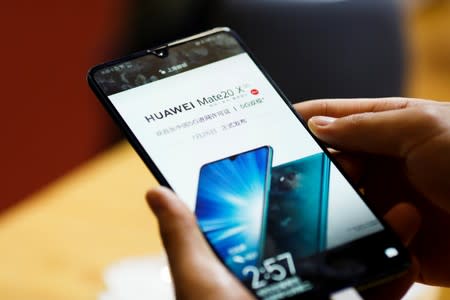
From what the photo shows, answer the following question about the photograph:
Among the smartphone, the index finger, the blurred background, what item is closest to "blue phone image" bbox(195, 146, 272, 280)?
the smartphone

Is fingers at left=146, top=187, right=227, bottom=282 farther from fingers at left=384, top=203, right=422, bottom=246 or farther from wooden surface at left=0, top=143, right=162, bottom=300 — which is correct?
wooden surface at left=0, top=143, right=162, bottom=300

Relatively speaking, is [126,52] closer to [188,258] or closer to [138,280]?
[138,280]

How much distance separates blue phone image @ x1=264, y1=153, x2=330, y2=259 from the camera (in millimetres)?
684

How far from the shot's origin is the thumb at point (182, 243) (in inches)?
24.2

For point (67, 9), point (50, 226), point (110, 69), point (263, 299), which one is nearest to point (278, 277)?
point (263, 299)

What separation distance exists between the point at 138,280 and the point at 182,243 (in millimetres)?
385

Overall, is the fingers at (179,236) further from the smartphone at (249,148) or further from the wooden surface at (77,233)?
the wooden surface at (77,233)

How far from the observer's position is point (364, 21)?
1.60m

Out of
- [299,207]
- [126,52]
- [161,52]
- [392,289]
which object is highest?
[161,52]

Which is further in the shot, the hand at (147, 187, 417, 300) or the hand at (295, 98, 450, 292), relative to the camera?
the hand at (295, 98, 450, 292)

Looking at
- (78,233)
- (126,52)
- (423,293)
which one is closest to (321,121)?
(423,293)

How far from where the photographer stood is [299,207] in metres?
0.71

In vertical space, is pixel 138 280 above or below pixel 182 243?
below

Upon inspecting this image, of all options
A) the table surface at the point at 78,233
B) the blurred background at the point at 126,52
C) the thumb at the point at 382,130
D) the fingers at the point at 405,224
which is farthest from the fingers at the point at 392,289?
the blurred background at the point at 126,52
